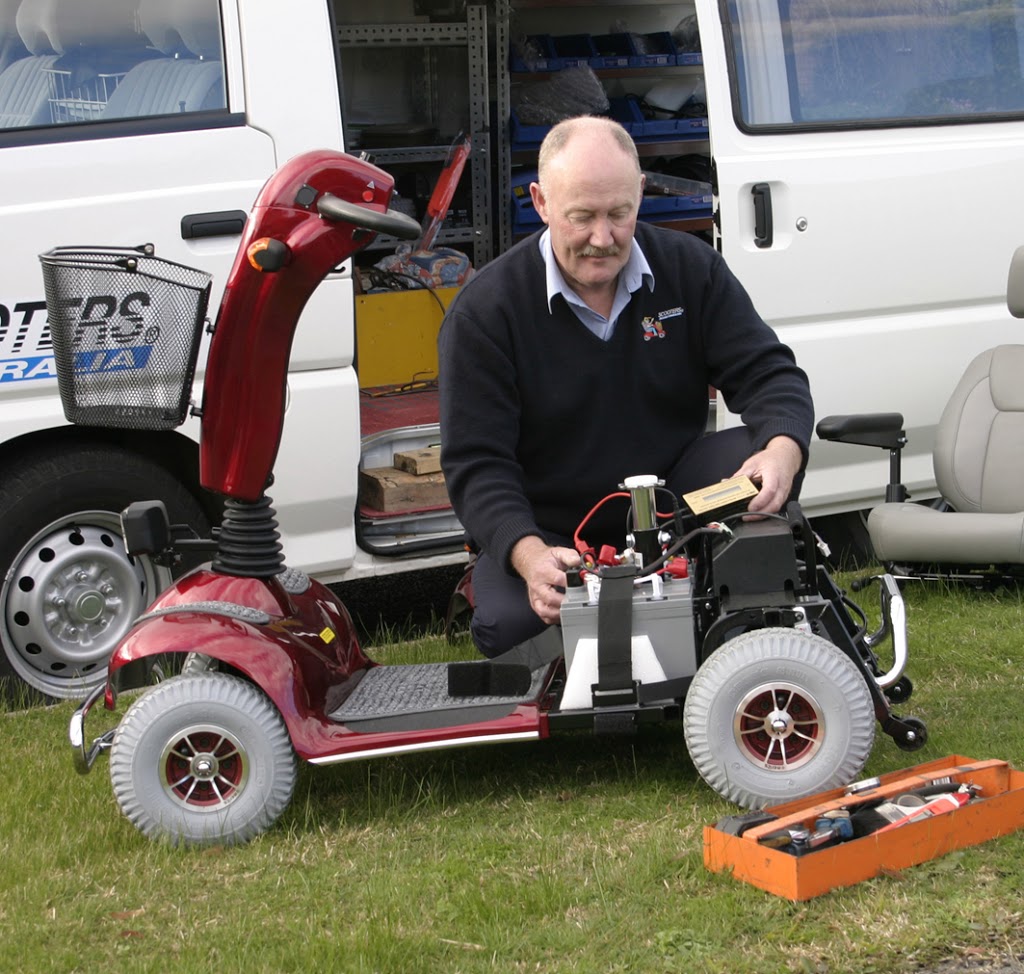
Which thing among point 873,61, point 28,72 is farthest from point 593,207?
point 873,61

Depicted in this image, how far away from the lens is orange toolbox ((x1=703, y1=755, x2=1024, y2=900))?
109 inches

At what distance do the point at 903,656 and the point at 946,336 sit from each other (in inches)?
84.4

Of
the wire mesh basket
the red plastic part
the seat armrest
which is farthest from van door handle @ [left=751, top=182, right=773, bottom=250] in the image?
the wire mesh basket

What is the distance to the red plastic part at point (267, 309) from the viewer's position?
10.7 feet

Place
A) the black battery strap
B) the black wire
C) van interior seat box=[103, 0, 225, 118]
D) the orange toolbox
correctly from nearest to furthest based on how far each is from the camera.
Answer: the orange toolbox < the black battery strap < van interior seat box=[103, 0, 225, 118] < the black wire

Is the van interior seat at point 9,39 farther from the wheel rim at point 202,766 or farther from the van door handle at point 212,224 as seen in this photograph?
the wheel rim at point 202,766

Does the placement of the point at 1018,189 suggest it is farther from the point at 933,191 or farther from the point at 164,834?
the point at 164,834

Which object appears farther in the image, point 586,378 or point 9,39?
point 9,39

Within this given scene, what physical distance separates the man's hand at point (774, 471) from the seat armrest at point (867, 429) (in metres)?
1.18

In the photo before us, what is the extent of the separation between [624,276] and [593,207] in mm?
256

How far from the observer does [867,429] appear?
471cm

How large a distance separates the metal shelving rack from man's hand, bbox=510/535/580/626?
3.26m

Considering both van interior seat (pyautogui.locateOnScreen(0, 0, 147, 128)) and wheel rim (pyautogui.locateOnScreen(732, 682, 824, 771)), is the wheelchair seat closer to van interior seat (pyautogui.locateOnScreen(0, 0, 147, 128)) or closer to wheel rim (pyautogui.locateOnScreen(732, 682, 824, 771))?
wheel rim (pyautogui.locateOnScreen(732, 682, 824, 771))

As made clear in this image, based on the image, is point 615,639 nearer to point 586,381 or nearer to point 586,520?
point 586,520
